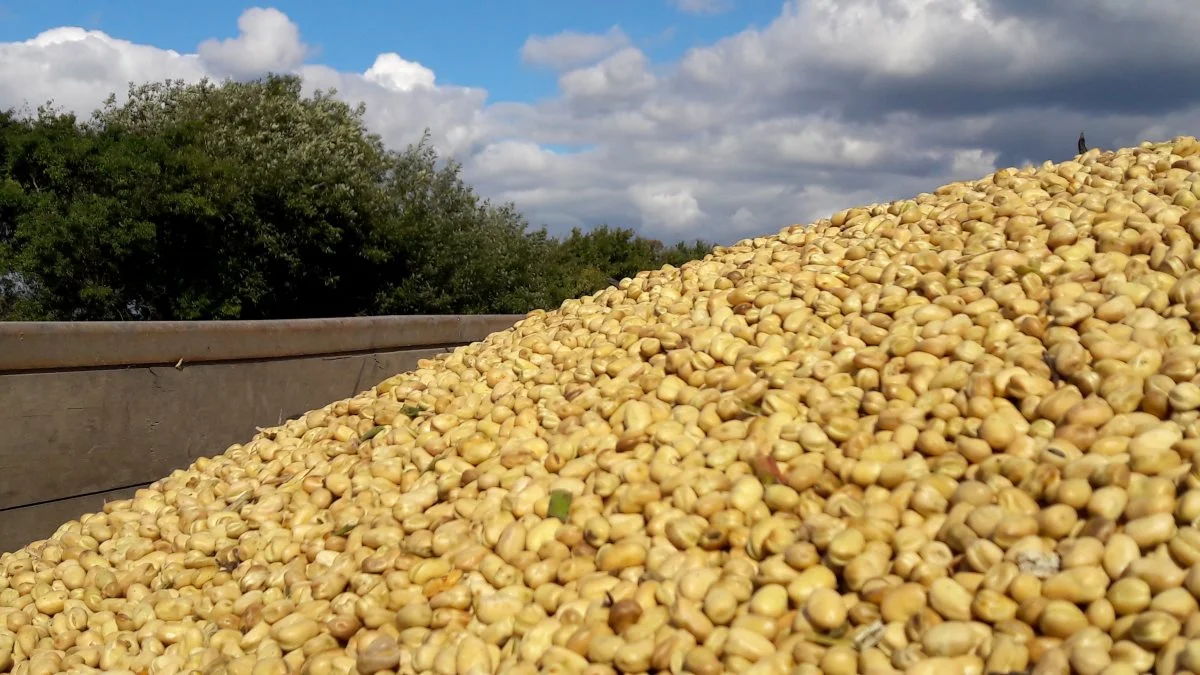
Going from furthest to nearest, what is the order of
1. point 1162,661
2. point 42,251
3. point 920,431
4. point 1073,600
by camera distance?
point 42,251 → point 920,431 → point 1073,600 → point 1162,661

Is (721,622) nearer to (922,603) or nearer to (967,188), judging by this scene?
(922,603)

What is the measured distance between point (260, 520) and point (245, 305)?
10950mm

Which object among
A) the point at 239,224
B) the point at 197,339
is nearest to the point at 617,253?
the point at 239,224

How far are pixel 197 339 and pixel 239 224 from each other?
908 centimetres

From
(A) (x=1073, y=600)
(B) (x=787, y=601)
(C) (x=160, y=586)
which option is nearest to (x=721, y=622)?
(B) (x=787, y=601)

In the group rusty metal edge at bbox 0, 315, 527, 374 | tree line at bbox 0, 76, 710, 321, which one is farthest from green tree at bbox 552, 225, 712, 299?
rusty metal edge at bbox 0, 315, 527, 374

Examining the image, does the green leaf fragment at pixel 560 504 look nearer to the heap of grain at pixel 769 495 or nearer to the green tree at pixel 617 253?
the heap of grain at pixel 769 495

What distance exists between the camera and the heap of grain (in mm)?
2111

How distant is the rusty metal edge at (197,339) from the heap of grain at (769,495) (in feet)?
2.32

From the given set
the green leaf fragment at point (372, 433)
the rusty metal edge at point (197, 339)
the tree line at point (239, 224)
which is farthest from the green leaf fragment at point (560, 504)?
the tree line at point (239, 224)

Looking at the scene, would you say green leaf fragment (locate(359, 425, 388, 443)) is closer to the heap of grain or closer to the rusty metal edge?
the heap of grain

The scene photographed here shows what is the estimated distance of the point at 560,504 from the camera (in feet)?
9.08

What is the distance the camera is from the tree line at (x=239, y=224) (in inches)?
506

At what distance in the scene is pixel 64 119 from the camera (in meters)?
15.4
